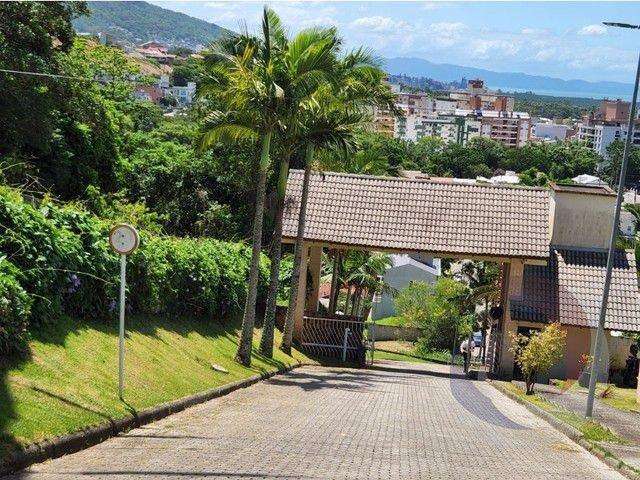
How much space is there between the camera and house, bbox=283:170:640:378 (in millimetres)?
34219

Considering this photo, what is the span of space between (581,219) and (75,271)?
24.1m

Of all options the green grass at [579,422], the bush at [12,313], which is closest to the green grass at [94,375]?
the bush at [12,313]

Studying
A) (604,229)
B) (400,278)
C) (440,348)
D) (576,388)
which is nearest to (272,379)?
(576,388)

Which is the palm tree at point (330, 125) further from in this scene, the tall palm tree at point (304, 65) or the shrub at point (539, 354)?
the shrub at point (539, 354)

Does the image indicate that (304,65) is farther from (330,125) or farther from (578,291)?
(578,291)

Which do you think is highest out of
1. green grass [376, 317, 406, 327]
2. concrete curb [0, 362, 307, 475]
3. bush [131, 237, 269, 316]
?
bush [131, 237, 269, 316]

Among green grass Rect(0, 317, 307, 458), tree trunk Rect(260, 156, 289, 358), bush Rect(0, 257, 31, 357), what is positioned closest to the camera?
green grass Rect(0, 317, 307, 458)

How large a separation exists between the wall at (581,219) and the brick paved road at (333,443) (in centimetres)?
1430

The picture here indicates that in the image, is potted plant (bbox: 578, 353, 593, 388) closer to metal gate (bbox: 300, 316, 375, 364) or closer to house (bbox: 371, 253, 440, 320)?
metal gate (bbox: 300, 316, 375, 364)

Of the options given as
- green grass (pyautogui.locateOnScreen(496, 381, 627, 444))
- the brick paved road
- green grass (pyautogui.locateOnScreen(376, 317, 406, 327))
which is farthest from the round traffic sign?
green grass (pyautogui.locateOnScreen(376, 317, 406, 327))

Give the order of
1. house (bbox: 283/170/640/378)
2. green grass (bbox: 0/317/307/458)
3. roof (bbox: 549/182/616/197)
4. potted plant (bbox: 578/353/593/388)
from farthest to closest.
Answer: roof (bbox: 549/182/616/197)
house (bbox: 283/170/640/378)
potted plant (bbox: 578/353/593/388)
green grass (bbox: 0/317/307/458)

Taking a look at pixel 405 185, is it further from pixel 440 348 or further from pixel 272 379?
pixel 440 348

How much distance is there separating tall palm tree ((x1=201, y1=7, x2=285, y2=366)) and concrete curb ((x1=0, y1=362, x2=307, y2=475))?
25.1ft

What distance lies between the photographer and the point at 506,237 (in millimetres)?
34688
